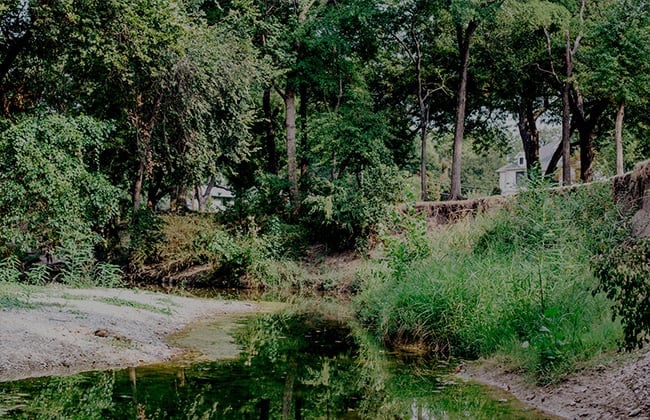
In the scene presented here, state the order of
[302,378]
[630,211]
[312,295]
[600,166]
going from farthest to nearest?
[600,166]
[312,295]
[630,211]
[302,378]

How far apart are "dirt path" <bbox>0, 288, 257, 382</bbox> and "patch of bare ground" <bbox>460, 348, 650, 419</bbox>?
5151mm

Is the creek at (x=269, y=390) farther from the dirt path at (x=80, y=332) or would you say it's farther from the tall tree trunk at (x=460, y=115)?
the tall tree trunk at (x=460, y=115)

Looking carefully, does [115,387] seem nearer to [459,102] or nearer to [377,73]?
[459,102]

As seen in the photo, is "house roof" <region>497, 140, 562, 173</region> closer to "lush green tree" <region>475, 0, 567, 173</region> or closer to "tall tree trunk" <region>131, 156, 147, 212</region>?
"lush green tree" <region>475, 0, 567, 173</region>

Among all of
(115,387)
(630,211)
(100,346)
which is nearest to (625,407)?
(115,387)

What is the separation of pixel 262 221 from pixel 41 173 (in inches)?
438

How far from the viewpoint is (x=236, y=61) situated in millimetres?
25109

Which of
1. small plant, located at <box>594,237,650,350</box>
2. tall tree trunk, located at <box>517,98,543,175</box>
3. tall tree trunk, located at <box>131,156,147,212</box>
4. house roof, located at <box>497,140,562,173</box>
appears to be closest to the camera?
small plant, located at <box>594,237,650,350</box>

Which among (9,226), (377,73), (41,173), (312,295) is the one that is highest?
(377,73)

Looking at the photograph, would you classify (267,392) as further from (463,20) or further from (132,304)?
(463,20)

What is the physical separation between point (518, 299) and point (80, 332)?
663cm

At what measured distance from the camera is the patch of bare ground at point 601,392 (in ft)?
19.3

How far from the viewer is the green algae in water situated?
21.2ft

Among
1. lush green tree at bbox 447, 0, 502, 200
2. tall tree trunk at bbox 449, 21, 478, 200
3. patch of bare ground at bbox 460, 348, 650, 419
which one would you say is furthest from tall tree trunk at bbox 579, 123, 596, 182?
patch of bare ground at bbox 460, 348, 650, 419
